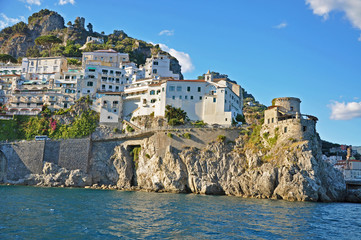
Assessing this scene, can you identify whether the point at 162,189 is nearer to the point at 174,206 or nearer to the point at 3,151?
the point at 174,206

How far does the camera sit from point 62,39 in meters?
121

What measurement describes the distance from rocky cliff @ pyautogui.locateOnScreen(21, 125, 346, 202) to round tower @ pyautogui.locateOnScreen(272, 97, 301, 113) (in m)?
7.62

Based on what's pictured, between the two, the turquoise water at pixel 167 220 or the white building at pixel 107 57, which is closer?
the turquoise water at pixel 167 220

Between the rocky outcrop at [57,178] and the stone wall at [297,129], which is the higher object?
the stone wall at [297,129]

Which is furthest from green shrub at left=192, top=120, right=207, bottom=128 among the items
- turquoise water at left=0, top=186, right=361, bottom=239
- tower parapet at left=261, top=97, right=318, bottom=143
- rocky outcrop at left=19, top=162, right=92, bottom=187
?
turquoise water at left=0, top=186, right=361, bottom=239

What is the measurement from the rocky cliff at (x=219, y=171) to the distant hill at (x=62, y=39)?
158 ft

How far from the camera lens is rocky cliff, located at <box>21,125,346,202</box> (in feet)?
147

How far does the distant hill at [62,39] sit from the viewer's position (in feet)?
347

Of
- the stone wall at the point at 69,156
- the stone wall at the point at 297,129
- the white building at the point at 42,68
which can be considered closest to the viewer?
the stone wall at the point at 297,129

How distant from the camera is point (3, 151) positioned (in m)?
63.4

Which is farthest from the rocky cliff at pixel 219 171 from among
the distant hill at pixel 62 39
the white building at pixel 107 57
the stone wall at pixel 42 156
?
the distant hill at pixel 62 39

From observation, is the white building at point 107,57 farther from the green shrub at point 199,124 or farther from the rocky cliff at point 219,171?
the green shrub at point 199,124

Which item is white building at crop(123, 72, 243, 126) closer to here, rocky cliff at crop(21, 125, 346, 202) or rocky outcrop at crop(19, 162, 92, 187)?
rocky cliff at crop(21, 125, 346, 202)

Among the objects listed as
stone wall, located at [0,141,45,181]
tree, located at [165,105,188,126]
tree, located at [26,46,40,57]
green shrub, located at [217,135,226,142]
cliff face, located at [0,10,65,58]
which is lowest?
stone wall, located at [0,141,45,181]
